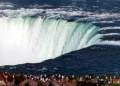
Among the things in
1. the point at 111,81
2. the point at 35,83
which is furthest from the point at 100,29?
→ the point at 35,83

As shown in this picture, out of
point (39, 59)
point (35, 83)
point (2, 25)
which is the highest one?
point (2, 25)

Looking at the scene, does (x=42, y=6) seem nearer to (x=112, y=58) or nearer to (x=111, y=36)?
(x=111, y=36)

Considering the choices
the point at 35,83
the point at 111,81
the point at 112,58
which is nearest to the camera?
the point at 35,83

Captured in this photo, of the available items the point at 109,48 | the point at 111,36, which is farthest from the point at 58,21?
the point at 109,48

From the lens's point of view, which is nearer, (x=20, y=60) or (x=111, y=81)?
(x=111, y=81)

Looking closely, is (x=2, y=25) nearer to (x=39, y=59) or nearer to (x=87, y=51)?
(x=39, y=59)

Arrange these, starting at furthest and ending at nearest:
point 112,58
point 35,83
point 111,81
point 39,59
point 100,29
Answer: point 100,29 < point 39,59 < point 112,58 < point 111,81 < point 35,83

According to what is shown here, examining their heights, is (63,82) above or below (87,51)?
below
